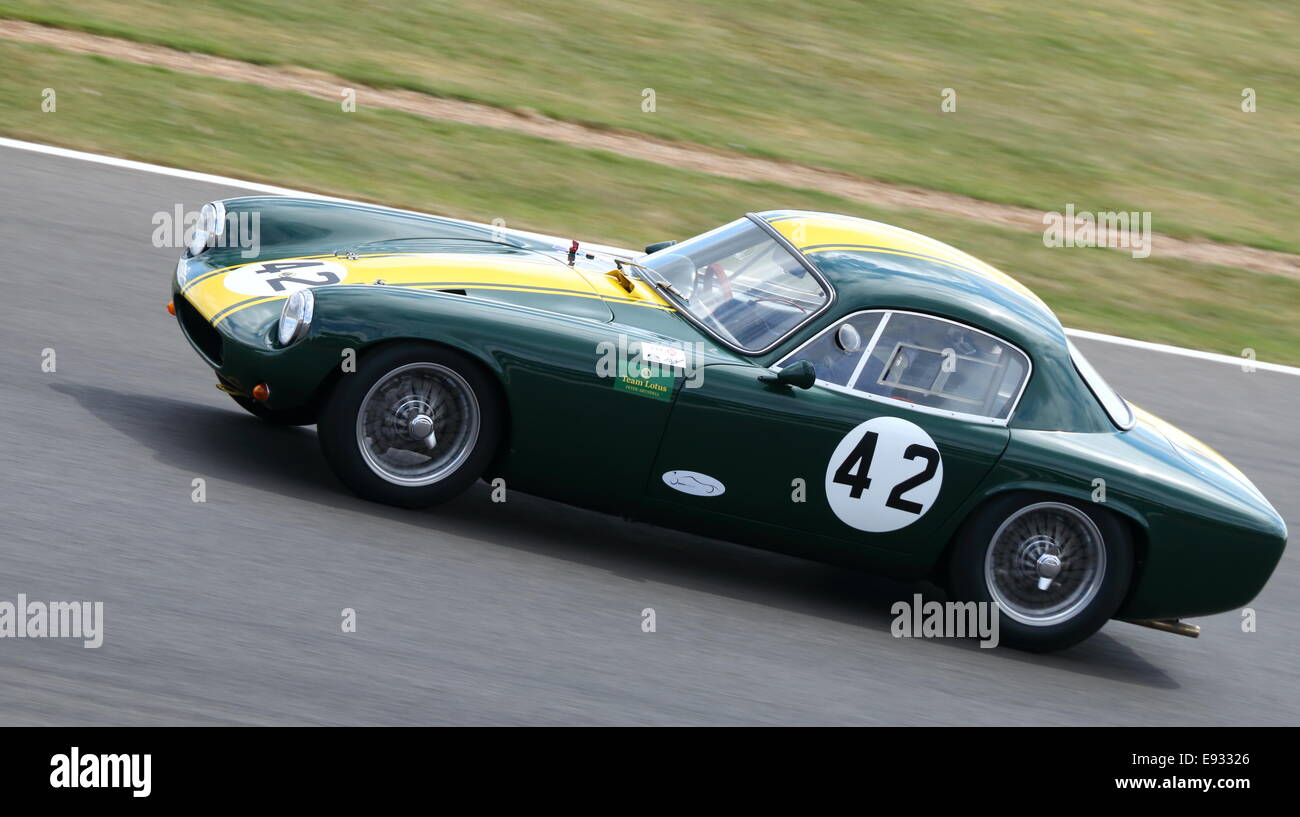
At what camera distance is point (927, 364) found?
604 cm

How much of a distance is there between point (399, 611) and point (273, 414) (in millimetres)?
1588

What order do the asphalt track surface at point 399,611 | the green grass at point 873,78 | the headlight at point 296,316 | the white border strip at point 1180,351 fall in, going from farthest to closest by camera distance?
the green grass at point 873,78, the white border strip at point 1180,351, the headlight at point 296,316, the asphalt track surface at point 399,611

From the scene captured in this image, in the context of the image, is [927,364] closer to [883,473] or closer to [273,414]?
[883,473]

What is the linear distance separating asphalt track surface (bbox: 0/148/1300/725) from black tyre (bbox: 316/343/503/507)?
148mm

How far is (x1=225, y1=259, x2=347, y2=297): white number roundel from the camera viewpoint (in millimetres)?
6098

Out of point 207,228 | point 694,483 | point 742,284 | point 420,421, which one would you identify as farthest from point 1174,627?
point 207,228

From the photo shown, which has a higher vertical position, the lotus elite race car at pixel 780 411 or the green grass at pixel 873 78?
the green grass at pixel 873 78

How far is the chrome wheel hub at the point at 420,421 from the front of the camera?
18.8 feet

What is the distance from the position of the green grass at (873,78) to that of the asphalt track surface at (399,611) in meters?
5.75

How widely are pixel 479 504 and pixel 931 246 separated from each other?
2251 millimetres

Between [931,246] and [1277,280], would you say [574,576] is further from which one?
[1277,280]

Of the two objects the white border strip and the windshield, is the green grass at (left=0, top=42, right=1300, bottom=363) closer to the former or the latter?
the white border strip

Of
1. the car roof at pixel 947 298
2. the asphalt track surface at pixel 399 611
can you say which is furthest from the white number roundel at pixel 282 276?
the car roof at pixel 947 298

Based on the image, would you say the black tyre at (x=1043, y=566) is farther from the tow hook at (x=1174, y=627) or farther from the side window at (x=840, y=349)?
the side window at (x=840, y=349)
